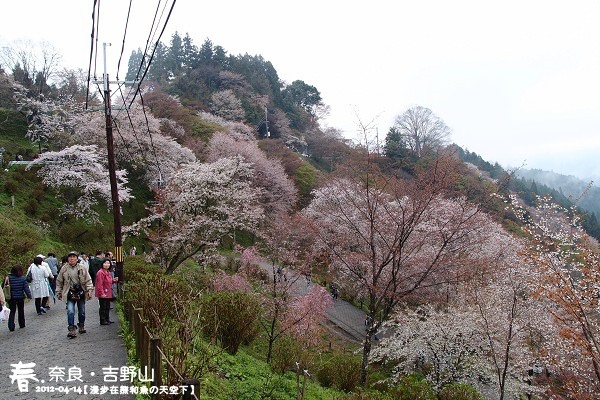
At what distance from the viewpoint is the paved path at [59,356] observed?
17.9 ft

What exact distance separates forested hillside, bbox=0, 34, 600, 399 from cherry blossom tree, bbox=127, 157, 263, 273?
113mm

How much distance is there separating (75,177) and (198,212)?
979 cm

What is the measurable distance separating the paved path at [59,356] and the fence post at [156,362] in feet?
4.28

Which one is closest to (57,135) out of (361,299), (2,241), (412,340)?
(2,241)

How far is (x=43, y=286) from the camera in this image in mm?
9656

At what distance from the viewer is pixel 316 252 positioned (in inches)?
928

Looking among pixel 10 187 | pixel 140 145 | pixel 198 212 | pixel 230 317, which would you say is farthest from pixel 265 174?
Result: pixel 230 317

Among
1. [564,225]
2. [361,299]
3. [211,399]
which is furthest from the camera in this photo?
[361,299]

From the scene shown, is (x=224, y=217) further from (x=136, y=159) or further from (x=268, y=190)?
(x=268, y=190)

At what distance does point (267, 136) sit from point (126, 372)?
164 feet

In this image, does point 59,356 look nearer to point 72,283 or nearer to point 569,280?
point 72,283

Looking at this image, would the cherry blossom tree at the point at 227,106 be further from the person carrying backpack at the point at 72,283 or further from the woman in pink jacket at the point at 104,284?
the person carrying backpack at the point at 72,283

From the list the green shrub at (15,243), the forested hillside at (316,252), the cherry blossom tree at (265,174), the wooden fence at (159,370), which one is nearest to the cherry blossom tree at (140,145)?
the forested hillside at (316,252)

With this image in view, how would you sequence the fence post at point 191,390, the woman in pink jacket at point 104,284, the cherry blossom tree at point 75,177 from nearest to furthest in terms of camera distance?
the fence post at point 191,390, the woman in pink jacket at point 104,284, the cherry blossom tree at point 75,177
